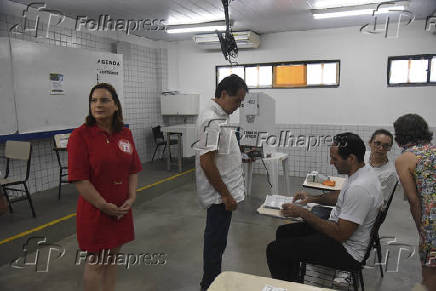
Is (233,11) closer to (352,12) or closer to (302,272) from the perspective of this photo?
(352,12)

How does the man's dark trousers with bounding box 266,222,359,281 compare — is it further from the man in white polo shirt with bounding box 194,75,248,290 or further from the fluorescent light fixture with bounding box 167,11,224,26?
the fluorescent light fixture with bounding box 167,11,224,26

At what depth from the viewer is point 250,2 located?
13.8 feet

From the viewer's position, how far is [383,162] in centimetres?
267

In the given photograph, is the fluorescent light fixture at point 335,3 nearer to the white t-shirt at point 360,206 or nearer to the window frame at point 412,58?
the window frame at point 412,58

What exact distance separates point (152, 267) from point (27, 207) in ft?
6.61

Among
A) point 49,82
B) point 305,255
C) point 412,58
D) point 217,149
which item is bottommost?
point 305,255

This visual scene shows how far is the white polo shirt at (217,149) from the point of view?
2117mm

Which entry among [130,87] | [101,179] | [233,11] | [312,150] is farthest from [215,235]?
[130,87]

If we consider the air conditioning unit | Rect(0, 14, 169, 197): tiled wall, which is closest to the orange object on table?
the air conditioning unit

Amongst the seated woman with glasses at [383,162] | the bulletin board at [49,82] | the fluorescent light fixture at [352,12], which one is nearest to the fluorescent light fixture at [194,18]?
the bulletin board at [49,82]

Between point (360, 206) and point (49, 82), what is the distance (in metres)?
4.20

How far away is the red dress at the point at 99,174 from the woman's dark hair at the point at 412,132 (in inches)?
65.8

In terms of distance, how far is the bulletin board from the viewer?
4020 millimetres

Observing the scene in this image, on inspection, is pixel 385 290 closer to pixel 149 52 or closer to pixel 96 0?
pixel 96 0
